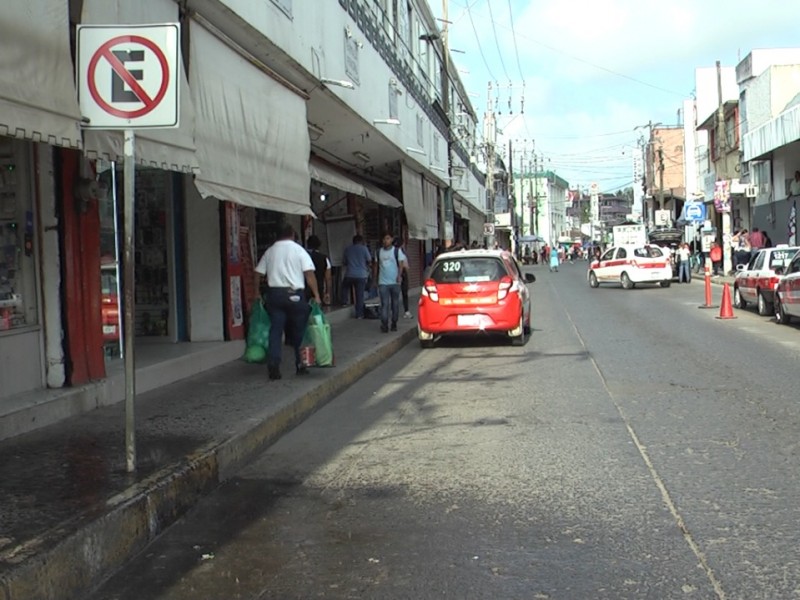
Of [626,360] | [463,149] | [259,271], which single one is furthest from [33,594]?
[463,149]

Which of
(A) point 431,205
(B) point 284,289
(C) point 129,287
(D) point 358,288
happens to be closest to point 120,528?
(C) point 129,287

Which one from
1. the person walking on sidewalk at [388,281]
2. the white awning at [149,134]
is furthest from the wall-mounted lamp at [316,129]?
the white awning at [149,134]

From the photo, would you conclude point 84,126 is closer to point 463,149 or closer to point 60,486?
point 60,486

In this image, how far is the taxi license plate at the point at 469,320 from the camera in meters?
Result: 12.9

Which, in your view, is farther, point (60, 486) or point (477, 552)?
point (60, 486)

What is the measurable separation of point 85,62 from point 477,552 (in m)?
3.67

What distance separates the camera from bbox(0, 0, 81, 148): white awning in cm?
504

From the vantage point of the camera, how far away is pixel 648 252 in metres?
28.8

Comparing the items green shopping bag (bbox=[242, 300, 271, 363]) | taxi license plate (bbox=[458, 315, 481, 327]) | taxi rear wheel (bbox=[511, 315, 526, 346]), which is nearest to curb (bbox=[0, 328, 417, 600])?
green shopping bag (bbox=[242, 300, 271, 363])

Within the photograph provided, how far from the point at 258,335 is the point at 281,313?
0.76 m

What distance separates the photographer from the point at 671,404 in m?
8.05

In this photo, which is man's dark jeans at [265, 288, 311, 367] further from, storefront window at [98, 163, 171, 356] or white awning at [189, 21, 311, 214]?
storefront window at [98, 163, 171, 356]

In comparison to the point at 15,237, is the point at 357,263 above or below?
below

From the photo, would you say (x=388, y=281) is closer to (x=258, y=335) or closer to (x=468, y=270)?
(x=468, y=270)
